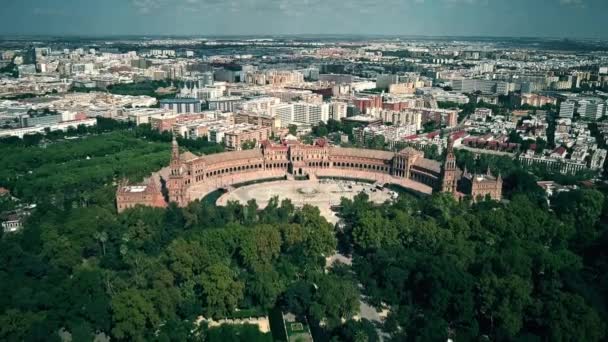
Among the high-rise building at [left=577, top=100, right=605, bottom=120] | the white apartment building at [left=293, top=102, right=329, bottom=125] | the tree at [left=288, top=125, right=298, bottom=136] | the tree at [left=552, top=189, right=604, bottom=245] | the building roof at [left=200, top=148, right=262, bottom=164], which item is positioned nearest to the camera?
the tree at [left=552, top=189, right=604, bottom=245]

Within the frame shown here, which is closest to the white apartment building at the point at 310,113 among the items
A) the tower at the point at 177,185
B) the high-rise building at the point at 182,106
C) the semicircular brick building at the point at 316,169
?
the high-rise building at the point at 182,106

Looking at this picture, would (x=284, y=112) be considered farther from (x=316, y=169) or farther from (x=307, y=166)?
(x=316, y=169)

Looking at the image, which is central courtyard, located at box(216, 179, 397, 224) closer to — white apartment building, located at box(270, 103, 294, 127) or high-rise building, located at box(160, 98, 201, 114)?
white apartment building, located at box(270, 103, 294, 127)

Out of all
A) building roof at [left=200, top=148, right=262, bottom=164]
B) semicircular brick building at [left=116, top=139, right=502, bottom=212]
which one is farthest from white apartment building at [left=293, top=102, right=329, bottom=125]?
building roof at [left=200, top=148, right=262, bottom=164]

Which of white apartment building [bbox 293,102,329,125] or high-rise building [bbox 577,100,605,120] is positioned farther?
white apartment building [bbox 293,102,329,125]

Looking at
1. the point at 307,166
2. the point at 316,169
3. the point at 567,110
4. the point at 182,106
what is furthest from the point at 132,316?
the point at 567,110

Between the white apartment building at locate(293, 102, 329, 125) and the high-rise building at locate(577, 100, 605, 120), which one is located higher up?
the high-rise building at locate(577, 100, 605, 120)

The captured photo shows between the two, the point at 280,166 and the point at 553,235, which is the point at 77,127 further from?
the point at 553,235
